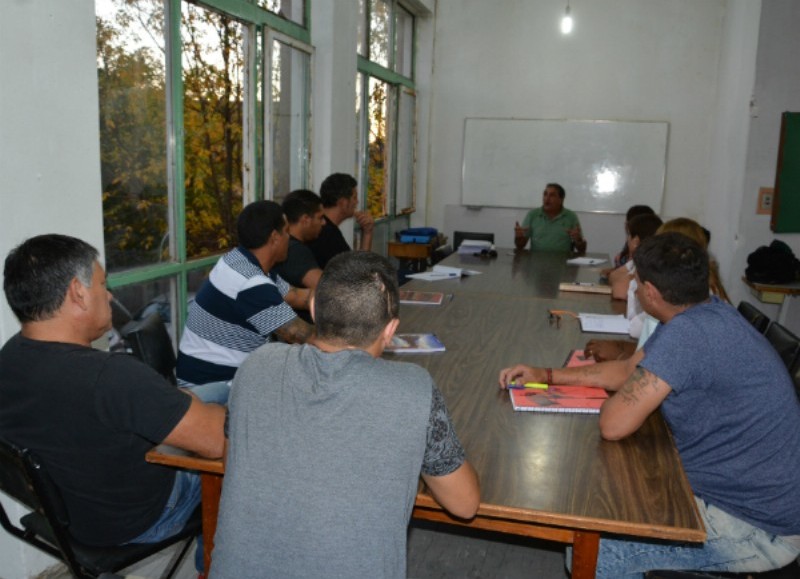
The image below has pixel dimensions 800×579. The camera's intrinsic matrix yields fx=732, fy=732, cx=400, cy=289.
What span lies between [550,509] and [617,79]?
6931mm

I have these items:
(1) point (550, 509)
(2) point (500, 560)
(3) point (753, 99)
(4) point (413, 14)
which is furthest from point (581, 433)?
(4) point (413, 14)

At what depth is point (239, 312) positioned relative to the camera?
2646mm

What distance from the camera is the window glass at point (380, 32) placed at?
6787mm

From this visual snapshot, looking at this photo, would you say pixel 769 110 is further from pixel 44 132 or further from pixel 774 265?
pixel 44 132

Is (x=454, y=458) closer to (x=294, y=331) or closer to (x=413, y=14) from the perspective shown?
(x=294, y=331)

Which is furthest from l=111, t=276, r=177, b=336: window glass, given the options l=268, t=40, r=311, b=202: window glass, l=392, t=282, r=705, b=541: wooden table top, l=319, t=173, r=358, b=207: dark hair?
l=392, t=282, r=705, b=541: wooden table top

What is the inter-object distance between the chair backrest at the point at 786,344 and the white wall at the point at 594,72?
524cm

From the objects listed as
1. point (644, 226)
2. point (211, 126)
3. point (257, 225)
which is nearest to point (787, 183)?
point (644, 226)

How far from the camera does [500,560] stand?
273cm

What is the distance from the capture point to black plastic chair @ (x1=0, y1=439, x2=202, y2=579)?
1622mm

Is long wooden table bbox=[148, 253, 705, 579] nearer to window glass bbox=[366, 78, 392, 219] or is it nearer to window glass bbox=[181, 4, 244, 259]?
window glass bbox=[181, 4, 244, 259]

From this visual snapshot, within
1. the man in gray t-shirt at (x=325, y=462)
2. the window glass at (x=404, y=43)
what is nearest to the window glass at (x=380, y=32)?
the window glass at (x=404, y=43)

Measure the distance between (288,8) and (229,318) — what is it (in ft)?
9.92

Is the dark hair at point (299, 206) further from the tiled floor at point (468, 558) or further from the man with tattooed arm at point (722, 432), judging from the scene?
the man with tattooed arm at point (722, 432)
